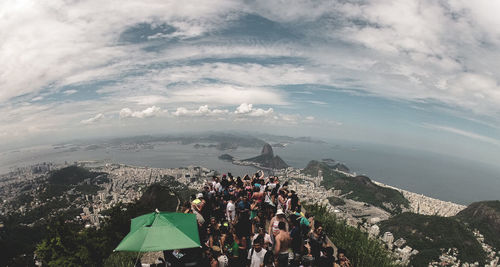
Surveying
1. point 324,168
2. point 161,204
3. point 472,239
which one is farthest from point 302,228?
point 324,168

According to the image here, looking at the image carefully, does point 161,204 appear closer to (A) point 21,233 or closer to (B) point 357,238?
(B) point 357,238

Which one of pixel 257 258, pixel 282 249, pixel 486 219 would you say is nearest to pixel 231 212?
pixel 282 249

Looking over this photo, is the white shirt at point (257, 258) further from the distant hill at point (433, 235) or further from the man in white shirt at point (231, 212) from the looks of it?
the distant hill at point (433, 235)

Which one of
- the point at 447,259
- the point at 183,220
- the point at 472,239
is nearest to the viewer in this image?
the point at 183,220

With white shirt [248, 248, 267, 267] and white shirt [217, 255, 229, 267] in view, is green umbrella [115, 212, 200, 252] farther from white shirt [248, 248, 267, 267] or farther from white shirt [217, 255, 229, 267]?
white shirt [248, 248, 267, 267]

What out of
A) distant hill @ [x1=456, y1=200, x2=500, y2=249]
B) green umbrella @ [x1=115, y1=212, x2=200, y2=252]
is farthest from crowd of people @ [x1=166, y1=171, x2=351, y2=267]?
distant hill @ [x1=456, y1=200, x2=500, y2=249]

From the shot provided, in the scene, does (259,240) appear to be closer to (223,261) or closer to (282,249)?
(282,249)
